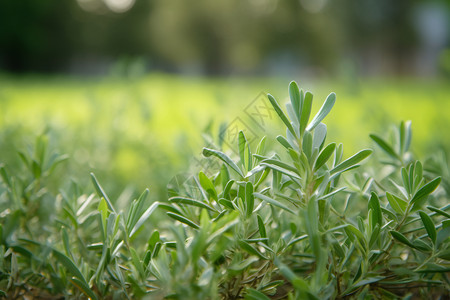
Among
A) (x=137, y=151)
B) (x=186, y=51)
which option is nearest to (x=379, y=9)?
(x=186, y=51)

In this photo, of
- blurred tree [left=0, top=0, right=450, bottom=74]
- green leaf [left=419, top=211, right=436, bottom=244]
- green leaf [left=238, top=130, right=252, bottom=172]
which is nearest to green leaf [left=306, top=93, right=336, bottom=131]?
green leaf [left=238, top=130, right=252, bottom=172]

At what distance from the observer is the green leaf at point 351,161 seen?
632 millimetres

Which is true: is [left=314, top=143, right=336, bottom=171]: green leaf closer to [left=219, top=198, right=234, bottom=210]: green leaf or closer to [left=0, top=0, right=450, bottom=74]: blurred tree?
[left=219, top=198, right=234, bottom=210]: green leaf

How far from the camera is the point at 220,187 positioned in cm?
83

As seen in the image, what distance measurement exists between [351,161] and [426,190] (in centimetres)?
13

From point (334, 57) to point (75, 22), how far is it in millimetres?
17566

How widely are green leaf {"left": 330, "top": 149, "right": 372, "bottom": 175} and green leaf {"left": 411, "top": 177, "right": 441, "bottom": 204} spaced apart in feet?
0.37

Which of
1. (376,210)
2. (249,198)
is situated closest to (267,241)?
(249,198)

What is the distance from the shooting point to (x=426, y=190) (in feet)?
2.12

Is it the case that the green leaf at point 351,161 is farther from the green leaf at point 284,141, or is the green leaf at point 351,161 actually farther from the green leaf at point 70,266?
the green leaf at point 70,266

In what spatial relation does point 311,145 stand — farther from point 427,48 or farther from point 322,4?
point 427,48

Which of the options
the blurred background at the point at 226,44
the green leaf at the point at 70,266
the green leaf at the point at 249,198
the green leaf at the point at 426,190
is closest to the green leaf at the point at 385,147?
the green leaf at the point at 426,190

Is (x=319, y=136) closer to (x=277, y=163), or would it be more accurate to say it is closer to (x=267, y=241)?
(x=277, y=163)

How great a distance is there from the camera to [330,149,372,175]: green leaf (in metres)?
0.63
